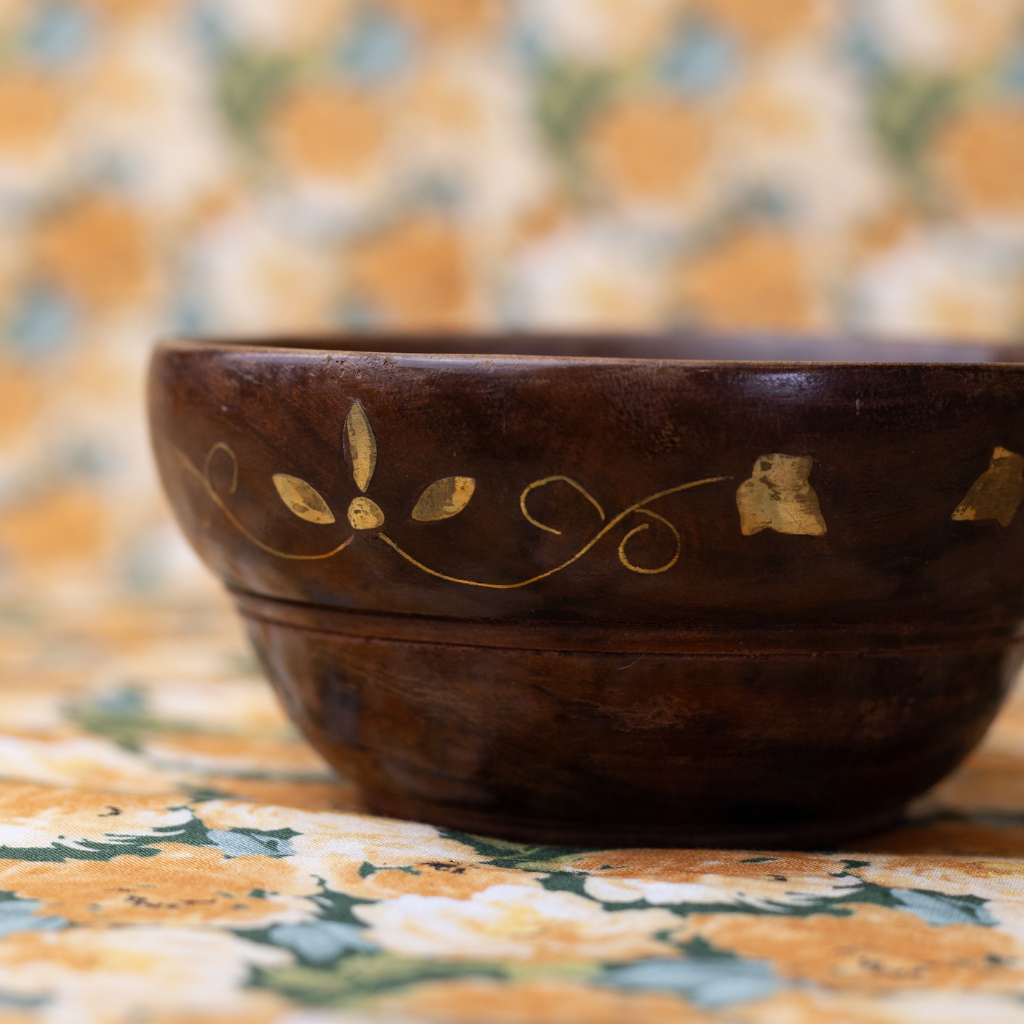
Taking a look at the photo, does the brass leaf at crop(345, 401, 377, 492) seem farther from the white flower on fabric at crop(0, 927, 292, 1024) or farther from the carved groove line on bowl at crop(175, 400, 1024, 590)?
the white flower on fabric at crop(0, 927, 292, 1024)

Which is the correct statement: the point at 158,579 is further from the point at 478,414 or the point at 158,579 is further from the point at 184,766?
the point at 478,414

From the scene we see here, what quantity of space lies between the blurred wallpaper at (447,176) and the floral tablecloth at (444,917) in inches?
38.1

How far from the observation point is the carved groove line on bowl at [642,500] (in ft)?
1.81

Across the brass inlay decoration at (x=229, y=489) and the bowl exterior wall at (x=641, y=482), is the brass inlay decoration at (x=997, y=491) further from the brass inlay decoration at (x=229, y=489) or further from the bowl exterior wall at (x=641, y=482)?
the brass inlay decoration at (x=229, y=489)

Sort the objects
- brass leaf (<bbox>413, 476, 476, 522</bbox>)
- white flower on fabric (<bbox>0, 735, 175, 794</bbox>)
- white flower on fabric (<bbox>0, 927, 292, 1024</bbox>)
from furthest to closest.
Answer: white flower on fabric (<bbox>0, 735, 175, 794</bbox>)
brass leaf (<bbox>413, 476, 476, 522</bbox>)
white flower on fabric (<bbox>0, 927, 292, 1024</bbox>)

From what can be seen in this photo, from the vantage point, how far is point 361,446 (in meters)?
0.58

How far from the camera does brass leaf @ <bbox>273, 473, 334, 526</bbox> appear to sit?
1.96 ft

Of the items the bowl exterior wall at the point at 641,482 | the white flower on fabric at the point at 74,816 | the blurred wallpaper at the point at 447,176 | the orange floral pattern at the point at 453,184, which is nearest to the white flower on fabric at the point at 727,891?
the bowl exterior wall at the point at 641,482

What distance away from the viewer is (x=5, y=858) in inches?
24.5

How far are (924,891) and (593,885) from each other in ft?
0.45

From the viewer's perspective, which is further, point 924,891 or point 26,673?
→ point 26,673

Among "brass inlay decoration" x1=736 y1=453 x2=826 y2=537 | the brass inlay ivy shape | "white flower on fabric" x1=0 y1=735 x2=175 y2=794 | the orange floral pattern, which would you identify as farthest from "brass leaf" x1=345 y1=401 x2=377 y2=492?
the orange floral pattern

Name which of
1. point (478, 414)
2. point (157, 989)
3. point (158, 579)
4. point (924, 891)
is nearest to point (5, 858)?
point (157, 989)

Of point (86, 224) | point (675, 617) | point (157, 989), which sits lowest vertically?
point (157, 989)
